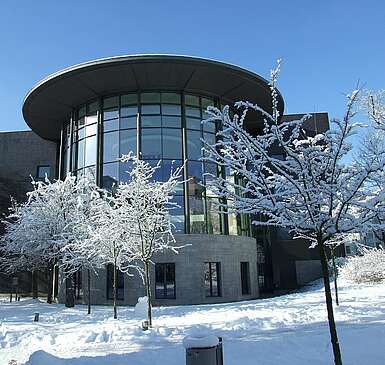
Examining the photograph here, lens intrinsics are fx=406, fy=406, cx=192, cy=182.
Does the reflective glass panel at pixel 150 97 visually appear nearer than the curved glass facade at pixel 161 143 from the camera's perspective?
No

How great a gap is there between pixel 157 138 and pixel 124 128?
209 cm

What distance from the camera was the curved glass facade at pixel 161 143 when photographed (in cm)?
2294

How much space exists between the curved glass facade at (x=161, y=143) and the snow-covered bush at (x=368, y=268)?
705 centimetres

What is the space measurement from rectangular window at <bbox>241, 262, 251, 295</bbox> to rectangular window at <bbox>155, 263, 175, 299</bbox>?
16.9ft

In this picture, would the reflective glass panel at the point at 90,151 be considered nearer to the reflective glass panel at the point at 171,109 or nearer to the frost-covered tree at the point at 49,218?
the frost-covered tree at the point at 49,218

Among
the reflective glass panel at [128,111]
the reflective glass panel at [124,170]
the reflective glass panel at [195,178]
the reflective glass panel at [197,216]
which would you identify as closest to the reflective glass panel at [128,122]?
the reflective glass panel at [128,111]

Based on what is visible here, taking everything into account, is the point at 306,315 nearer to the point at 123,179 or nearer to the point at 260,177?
the point at 260,177

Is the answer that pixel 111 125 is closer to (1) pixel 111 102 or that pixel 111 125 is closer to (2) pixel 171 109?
(1) pixel 111 102

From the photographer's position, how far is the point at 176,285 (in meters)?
21.3

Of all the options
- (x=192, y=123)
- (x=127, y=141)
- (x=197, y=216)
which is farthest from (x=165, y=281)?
(x=192, y=123)

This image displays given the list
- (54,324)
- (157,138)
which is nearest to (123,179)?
(157,138)

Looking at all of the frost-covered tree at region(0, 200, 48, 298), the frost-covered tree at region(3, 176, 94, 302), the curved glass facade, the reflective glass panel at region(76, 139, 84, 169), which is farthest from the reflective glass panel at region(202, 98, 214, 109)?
the frost-covered tree at region(0, 200, 48, 298)

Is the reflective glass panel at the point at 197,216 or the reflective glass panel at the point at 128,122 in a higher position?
the reflective glass panel at the point at 128,122

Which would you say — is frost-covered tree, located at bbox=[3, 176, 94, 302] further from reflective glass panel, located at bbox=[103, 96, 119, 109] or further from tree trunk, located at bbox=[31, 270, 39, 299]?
tree trunk, located at bbox=[31, 270, 39, 299]
